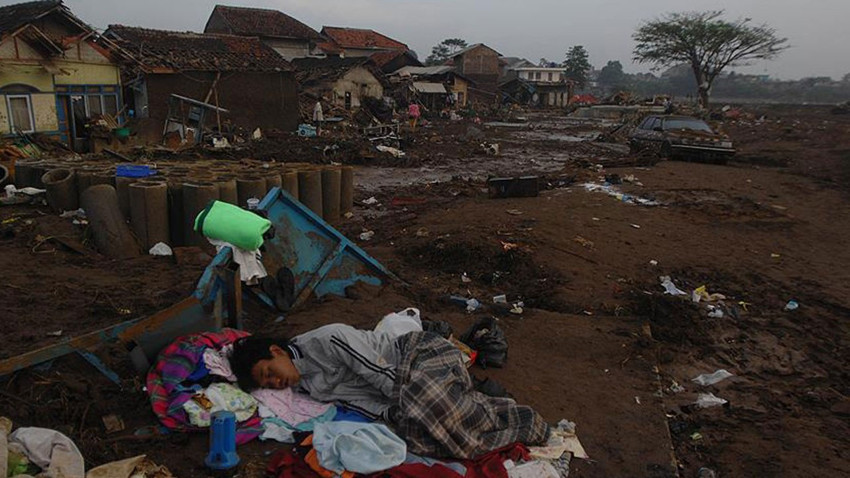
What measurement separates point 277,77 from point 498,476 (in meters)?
22.3

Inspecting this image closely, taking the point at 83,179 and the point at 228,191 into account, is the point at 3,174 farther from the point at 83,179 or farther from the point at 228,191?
the point at 228,191

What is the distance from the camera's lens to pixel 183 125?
1819cm

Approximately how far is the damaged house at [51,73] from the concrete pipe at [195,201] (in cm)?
1093

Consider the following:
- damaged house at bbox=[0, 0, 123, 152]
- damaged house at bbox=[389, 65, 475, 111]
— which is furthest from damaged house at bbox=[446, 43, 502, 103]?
damaged house at bbox=[0, 0, 123, 152]

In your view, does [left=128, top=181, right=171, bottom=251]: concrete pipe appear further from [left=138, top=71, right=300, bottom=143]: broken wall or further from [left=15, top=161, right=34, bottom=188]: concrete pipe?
[left=138, top=71, right=300, bottom=143]: broken wall

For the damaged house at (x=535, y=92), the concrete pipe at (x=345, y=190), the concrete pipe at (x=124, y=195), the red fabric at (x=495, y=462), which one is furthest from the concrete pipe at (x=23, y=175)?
the damaged house at (x=535, y=92)

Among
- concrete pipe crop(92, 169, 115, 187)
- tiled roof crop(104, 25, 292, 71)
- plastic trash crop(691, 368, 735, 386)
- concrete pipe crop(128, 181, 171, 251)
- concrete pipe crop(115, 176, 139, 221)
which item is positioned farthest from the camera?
tiled roof crop(104, 25, 292, 71)

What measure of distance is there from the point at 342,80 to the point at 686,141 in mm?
19373

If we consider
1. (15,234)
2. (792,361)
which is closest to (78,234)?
(15,234)

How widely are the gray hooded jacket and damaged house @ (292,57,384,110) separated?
26.6m

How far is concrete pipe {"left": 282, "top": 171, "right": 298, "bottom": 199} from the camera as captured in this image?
785 cm

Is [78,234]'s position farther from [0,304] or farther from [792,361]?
[792,361]

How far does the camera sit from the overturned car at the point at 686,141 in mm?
15555

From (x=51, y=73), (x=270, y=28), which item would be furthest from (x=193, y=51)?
(x=270, y=28)
